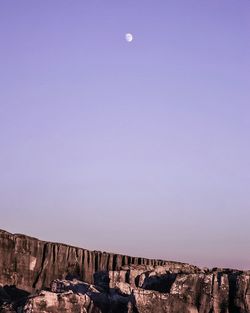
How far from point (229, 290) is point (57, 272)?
15.8m

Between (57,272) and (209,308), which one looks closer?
(209,308)

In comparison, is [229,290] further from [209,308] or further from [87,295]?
[87,295]

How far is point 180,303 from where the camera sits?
121 feet

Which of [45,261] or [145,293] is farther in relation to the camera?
[45,261]

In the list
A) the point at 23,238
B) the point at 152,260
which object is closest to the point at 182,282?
the point at 152,260

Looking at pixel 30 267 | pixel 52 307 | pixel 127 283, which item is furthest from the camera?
pixel 30 267

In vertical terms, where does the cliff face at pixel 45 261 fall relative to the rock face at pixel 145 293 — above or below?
above

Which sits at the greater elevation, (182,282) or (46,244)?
(46,244)

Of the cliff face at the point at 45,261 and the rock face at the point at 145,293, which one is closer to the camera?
the rock face at the point at 145,293

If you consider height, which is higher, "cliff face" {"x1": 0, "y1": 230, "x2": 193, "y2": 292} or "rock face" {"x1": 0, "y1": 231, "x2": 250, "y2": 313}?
"cliff face" {"x1": 0, "y1": 230, "x2": 193, "y2": 292}

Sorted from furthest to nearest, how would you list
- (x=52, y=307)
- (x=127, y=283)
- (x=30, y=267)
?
(x=30, y=267) < (x=127, y=283) < (x=52, y=307)

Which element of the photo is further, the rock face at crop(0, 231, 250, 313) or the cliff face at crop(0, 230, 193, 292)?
the cliff face at crop(0, 230, 193, 292)

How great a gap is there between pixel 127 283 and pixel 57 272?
11.0 metres

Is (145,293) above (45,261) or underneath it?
underneath
